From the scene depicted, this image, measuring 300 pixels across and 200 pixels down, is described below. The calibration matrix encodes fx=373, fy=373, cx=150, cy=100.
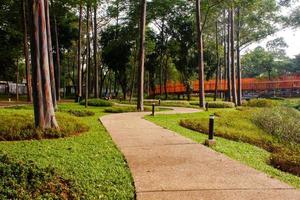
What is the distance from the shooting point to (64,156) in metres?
7.63

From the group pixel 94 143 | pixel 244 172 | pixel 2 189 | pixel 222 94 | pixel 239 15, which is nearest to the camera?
pixel 2 189

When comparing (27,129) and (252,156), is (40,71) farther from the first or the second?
(252,156)

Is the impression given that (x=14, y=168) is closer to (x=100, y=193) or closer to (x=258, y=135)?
(x=100, y=193)

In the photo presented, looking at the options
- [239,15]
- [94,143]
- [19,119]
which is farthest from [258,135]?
[239,15]

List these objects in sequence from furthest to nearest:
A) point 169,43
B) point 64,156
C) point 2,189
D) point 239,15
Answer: point 169,43 → point 239,15 → point 64,156 → point 2,189

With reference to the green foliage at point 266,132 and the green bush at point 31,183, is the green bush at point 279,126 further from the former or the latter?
the green bush at point 31,183

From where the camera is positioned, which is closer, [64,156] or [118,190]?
[118,190]

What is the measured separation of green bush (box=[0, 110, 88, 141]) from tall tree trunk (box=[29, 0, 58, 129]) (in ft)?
1.17

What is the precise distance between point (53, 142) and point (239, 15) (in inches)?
987

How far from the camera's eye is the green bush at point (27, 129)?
34.2ft

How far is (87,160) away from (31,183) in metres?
2.14

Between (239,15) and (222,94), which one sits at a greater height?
(239,15)

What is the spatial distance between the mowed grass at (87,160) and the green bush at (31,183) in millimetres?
224

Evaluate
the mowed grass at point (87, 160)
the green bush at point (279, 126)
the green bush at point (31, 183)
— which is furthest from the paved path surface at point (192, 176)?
the green bush at point (279, 126)
